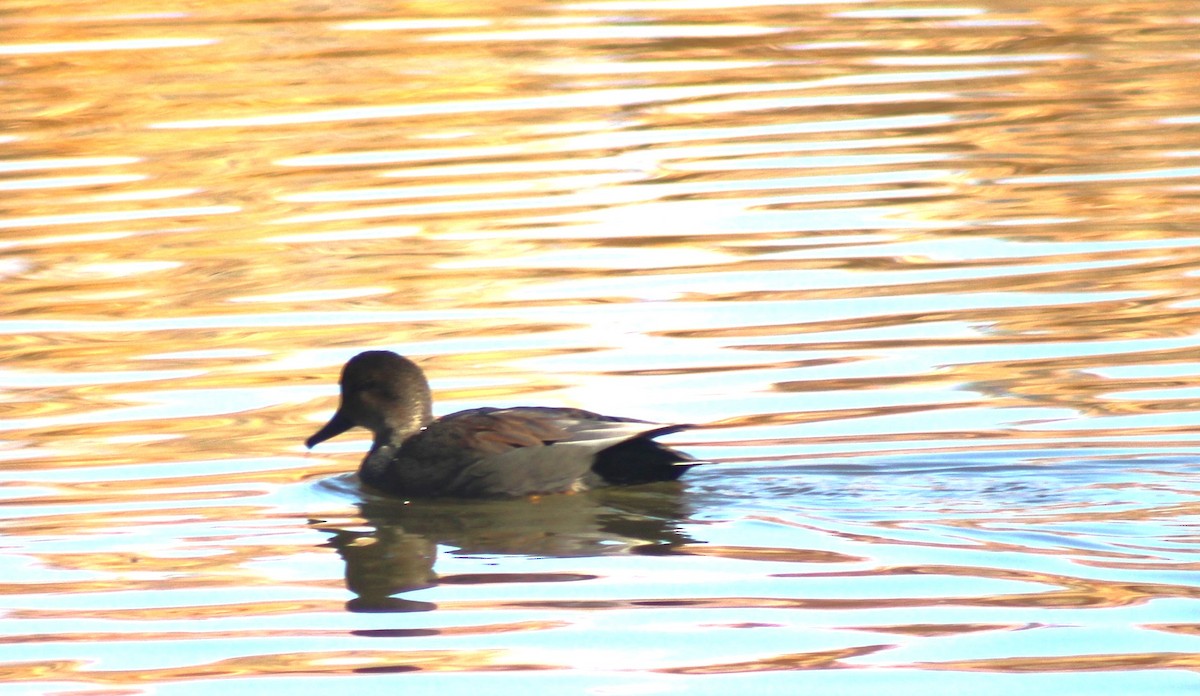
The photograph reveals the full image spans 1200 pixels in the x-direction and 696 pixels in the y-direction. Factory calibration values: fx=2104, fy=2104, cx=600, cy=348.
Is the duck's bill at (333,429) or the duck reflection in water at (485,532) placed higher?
the duck's bill at (333,429)

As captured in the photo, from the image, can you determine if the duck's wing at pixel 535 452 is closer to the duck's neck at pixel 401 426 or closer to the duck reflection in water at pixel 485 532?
the duck reflection in water at pixel 485 532

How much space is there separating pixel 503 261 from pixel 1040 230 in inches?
107

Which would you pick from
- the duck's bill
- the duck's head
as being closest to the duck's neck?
the duck's head

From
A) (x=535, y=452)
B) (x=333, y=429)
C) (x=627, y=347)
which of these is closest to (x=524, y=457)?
(x=535, y=452)

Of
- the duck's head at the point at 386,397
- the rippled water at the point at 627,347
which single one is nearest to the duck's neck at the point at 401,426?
the duck's head at the point at 386,397

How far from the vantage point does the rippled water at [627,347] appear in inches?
220

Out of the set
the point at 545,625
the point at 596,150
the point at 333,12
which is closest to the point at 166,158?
the point at 596,150

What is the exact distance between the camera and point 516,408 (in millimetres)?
7199

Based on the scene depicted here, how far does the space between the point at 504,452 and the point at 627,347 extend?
1776 mm

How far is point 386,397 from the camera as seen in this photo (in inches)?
294

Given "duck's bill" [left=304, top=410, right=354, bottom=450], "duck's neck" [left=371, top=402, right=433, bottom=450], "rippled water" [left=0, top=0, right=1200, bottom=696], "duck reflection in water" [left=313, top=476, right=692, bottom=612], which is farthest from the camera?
"duck's bill" [left=304, top=410, right=354, bottom=450]

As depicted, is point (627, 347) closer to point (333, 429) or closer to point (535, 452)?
point (333, 429)

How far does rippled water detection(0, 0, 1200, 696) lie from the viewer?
558 cm

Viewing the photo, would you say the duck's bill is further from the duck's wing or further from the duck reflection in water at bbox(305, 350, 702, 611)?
the duck's wing
